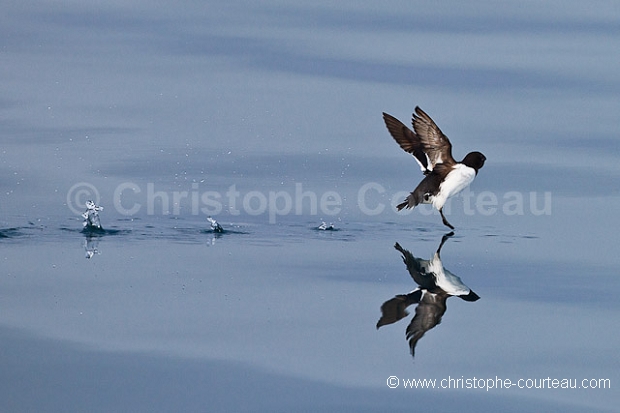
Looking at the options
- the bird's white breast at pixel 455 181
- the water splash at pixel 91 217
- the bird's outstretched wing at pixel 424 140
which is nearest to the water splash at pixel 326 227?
the bird's white breast at pixel 455 181

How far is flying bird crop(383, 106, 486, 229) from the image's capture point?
10812 millimetres

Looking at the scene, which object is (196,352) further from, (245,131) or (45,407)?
(245,131)

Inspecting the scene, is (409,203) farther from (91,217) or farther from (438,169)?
(91,217)

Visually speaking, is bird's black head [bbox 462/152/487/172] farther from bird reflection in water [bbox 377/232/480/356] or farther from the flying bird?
bird reflection in water [bbox 377/232/480/356]

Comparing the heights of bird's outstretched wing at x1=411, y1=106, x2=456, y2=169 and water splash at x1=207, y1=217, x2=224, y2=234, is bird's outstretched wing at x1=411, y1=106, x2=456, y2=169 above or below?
above

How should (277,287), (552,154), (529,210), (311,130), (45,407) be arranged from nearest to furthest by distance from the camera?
(45,407), (277,287), (529,210), (552,154), (311,130)

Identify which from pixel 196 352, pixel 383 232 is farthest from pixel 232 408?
pixel 383 232

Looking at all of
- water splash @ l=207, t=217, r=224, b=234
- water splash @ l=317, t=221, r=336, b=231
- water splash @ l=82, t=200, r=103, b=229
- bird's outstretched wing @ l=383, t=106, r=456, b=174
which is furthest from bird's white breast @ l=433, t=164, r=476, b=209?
water splash @ l=82, t=200, r=103, b=229

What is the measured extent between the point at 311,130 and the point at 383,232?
11.9 feet

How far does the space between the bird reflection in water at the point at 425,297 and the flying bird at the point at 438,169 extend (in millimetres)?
1665

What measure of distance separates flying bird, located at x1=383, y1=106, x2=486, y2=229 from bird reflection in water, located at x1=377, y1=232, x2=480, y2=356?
167cm

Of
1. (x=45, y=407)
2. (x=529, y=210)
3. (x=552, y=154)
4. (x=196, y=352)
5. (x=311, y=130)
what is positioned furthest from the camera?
(x=311, y=130)

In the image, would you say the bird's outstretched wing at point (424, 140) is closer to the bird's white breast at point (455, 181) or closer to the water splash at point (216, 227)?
the bird's white breast at point (455, 181)

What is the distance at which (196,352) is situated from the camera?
6.68 metres
